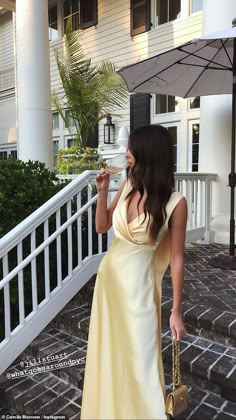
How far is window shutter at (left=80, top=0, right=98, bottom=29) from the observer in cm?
875

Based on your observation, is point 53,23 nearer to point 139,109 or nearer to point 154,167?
point 139,109

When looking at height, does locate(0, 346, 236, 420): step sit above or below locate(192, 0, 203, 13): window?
below

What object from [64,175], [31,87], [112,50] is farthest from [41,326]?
[112,50]

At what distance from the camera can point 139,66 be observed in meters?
3.89

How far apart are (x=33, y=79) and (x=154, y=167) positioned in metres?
4.76

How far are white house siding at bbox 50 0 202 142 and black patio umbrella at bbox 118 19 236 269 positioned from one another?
127 inches

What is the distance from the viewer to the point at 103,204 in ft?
6.08

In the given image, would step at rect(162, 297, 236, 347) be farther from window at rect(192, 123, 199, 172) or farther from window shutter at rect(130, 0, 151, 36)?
window shutter at rect(130, 0, 151, 36)

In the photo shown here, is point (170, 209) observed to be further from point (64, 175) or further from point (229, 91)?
point (64, 175)

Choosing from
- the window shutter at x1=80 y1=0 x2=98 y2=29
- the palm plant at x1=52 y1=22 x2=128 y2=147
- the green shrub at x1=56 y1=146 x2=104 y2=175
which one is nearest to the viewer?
the green shrub at x1=56 y1=146 x2=104 y2=175

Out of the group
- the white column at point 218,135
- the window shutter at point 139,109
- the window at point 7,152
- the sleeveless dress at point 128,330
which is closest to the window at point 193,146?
the window shutter at point 139,109

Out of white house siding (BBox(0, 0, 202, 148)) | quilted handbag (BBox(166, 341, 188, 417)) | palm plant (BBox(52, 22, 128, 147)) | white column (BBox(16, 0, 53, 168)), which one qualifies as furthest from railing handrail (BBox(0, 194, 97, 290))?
white house siding (BBox(0, 0, 202, 148))

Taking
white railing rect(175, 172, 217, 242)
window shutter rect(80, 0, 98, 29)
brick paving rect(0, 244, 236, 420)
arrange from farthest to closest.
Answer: window shutter rect(80, 0, 98, 29) < white railing rect(175, 172, 217, 242) < brick paving rect(0, 244, 236, 420)

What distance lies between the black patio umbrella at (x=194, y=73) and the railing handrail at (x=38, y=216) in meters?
1.38
